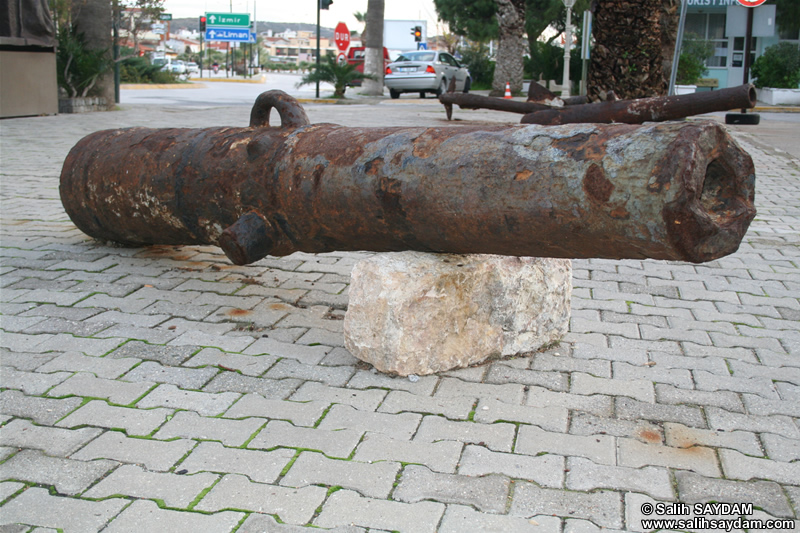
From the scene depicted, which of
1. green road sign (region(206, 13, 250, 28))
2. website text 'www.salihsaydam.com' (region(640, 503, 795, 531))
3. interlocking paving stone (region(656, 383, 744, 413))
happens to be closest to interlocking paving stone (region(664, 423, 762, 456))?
interlocking paving stone (region(656, 383, 744, 413))

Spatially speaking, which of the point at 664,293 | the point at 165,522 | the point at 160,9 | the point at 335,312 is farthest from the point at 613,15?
the point at 160,9

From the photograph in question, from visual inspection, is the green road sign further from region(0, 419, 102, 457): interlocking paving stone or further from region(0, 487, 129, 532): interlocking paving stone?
region(0, 487, 129, 532): interlocking paving stone

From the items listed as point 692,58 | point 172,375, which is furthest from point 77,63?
point 692,58

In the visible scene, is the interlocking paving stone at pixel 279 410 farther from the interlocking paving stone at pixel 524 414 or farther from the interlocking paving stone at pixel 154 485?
the interlocking paving stone at pixel 524 414

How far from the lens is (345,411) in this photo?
2.69 m

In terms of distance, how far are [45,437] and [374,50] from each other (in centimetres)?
2342

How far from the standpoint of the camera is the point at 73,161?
421cm

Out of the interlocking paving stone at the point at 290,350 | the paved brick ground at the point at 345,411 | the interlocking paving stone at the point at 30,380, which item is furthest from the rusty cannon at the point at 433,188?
the interlocking paving stone at the point at 30,380

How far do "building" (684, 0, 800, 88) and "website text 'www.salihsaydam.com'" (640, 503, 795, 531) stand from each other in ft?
91.2

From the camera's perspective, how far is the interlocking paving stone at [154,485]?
7.00 feet

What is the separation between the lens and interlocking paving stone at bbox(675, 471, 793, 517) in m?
2.13

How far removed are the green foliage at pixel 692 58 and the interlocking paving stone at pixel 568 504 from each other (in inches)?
951

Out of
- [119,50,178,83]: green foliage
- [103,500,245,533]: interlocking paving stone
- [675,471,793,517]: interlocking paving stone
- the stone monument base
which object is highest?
[119,50,178,83]: green foliage

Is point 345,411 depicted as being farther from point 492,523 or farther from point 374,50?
point 374,50
